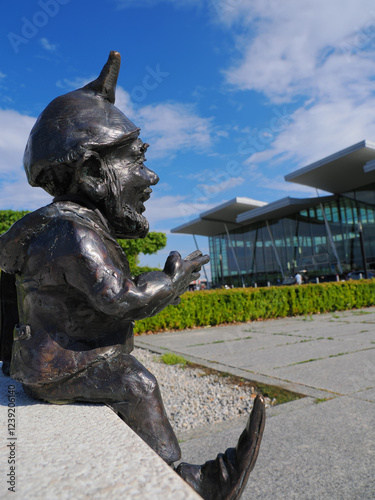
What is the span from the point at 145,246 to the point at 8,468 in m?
21.4

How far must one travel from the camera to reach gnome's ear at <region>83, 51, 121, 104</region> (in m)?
1.65

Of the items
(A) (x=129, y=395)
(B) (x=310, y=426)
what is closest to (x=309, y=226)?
(B) (x=310, y=426)

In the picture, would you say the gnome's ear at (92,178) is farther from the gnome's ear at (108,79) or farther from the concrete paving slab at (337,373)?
the concrete paving slab at (337,373)

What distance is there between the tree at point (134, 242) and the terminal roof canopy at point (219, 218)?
15.8 metres

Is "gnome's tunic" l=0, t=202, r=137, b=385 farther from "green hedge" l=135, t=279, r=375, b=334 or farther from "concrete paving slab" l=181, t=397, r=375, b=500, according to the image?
"green hedge" l=135, t=279, r=375, b=334

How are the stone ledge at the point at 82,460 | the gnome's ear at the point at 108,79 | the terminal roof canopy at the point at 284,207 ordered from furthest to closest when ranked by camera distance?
the terminal roof canopy at the point at 284,207
the gnome's ear at the point at 108,79
the stone ledge at the point at 82,460

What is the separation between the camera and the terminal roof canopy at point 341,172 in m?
25.9

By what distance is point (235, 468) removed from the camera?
1.22 m

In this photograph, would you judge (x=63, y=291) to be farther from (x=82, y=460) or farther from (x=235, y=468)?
(x=235, y=468)

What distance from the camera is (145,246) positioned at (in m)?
22.2

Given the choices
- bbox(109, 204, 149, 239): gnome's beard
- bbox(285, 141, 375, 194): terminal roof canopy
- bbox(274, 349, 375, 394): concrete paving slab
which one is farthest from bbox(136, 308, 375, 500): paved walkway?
bbox(285, 141, 375, 194): terminal roof canopy

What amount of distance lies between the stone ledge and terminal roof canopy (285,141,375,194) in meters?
27.4

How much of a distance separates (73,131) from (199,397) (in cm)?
313

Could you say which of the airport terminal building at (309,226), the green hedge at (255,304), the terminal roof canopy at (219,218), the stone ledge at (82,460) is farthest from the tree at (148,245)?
Answer: the stone ledge at (82,460)
